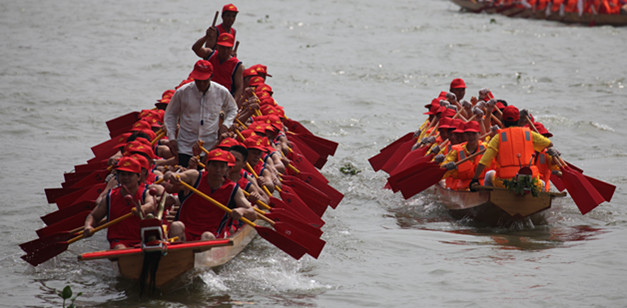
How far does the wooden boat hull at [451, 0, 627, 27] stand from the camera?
33.7m

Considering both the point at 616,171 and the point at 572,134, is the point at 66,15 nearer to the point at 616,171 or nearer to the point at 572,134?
the point at 572,134

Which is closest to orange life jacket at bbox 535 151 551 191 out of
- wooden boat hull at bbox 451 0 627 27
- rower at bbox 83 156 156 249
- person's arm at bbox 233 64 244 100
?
person's arm at bbox 233 64 244 100

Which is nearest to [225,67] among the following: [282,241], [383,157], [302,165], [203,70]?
[302,165]

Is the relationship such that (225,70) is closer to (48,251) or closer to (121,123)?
(121,123)

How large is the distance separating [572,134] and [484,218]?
347 inches

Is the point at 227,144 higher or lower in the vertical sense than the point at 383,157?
higher

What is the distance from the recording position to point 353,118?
20.4m

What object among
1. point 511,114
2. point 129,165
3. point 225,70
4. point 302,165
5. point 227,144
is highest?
point 225,70

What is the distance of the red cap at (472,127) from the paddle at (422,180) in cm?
62

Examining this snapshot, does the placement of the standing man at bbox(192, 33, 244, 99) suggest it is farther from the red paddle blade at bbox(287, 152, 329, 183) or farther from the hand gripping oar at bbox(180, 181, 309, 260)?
the hand gripping oar at bbox(180, 181, 309, 260)

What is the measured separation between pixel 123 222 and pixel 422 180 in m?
4.85

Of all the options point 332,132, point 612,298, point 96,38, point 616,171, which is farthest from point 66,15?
point 612,298

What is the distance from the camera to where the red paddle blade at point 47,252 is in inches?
325

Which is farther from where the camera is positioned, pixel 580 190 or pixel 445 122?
pixel 445 122
